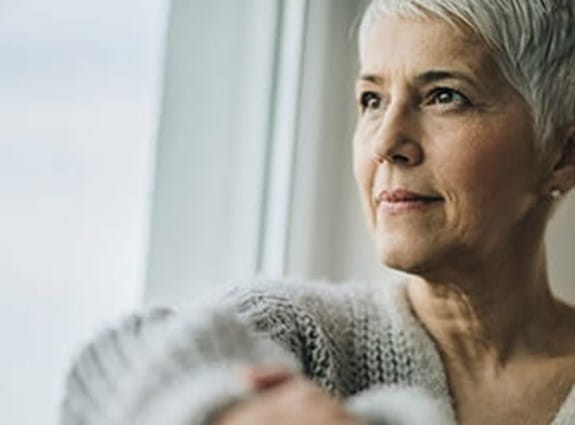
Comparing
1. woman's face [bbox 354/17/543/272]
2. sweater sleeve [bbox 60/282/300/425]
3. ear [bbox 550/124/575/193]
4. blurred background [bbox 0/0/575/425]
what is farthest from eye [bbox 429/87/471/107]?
sweater sleeve [bbox 60/282/300/425]

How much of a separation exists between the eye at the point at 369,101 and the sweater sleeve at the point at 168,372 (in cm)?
47

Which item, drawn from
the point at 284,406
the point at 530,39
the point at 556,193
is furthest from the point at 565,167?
the point at 284,406

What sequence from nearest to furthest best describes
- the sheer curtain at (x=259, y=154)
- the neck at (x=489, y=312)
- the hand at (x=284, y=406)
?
the hand at (x=284, y=406), the neck at (x=489, y=312), the sheer curtain at (x=259, y=154)

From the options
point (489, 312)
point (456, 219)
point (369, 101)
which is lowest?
point (489, 312)

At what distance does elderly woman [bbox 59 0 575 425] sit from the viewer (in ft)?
3.29

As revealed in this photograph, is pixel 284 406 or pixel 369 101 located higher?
pixel 369 101

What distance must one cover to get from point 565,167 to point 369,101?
233mm

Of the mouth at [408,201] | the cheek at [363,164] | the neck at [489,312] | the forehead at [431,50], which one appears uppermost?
the forehead at [431,50]

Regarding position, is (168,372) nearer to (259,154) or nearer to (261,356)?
(261,356)

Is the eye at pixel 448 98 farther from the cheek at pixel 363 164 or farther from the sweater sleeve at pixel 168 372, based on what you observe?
the sweater sleeve at pixel 168 372

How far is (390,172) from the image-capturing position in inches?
41.2

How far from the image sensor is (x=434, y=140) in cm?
104

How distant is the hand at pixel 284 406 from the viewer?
20.4 inches

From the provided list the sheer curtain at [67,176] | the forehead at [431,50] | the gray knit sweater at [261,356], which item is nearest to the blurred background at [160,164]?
the sheer curtain at [67,176]
